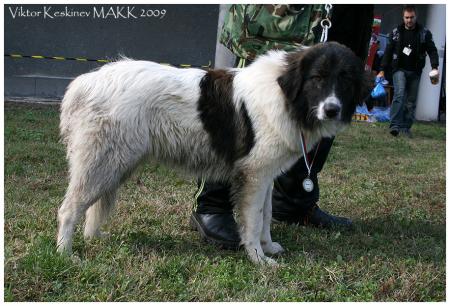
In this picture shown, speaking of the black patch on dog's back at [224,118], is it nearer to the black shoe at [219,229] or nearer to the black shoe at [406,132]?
the black shoe at [219,229]

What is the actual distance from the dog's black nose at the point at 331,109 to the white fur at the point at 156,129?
0.77 feet

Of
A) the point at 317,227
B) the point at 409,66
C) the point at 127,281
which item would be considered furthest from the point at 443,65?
the point at 127,281

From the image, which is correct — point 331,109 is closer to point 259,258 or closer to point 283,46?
point 283,46

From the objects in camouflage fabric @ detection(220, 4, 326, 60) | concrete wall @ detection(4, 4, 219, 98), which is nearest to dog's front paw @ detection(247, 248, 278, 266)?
camouflage fabric @ detection(220, 4, 326, 60)

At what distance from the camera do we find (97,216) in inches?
135

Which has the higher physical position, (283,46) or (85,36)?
(283,46)

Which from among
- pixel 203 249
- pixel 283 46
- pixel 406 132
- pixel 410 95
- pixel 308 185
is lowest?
pixel 406 132

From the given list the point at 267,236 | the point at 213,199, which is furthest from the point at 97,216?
the point at 267,236

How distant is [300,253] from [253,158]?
0.70 m

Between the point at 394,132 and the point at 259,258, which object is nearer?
the point at 259,258

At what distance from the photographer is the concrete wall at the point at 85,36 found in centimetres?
1178

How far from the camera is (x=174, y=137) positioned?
3.22m

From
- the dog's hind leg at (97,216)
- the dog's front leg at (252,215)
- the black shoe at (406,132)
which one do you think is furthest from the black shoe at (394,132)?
the dog's hind leg at (97,216)

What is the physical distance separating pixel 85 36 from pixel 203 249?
31.5 ft
